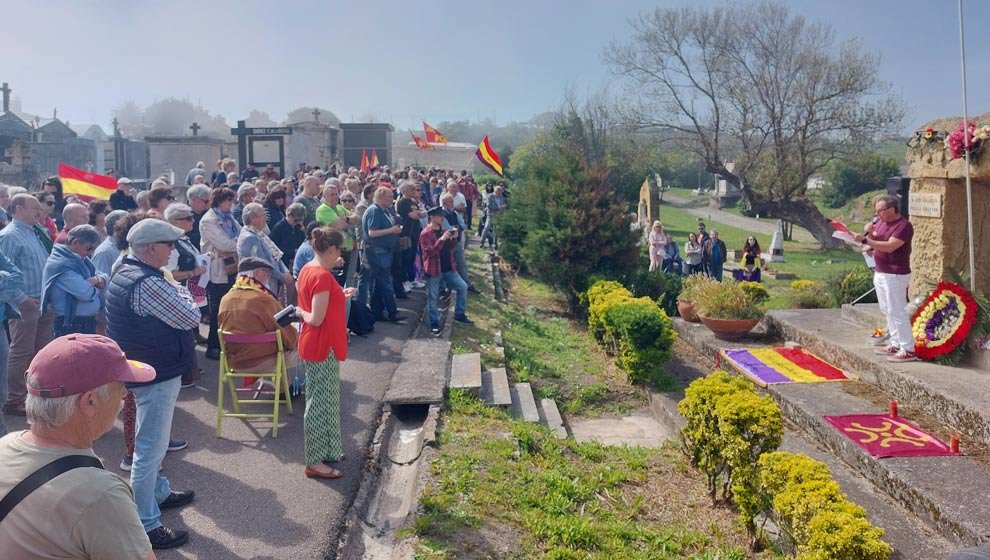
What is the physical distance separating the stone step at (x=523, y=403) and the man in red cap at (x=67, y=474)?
5.15 m

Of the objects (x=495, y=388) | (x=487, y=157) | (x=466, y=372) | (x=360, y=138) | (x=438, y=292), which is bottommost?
(x=495, y=388)

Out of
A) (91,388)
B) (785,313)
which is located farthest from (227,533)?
(785,313)

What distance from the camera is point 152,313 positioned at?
14.2ft

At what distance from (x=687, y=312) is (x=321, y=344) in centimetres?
751

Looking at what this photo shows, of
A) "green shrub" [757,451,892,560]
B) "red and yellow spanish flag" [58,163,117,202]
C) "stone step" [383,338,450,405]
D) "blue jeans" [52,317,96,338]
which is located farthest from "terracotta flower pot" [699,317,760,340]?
"red and yellow spanish flag" [58,163,117,202]

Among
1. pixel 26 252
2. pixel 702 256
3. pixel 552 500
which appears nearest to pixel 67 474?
pixel 552 500

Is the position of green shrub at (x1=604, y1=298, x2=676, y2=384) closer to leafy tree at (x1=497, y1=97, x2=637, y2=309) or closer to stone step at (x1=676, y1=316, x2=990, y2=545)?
stone step at (x1=676, y1=316, x2=990, y2=545)

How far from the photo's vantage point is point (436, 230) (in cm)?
996

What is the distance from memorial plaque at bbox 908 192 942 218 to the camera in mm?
8555

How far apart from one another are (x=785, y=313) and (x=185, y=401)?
26.1 feet

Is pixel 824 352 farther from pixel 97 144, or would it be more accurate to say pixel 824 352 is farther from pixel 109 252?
pixel 97 144

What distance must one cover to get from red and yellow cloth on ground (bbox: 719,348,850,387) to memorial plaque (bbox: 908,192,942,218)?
2167 millimetres

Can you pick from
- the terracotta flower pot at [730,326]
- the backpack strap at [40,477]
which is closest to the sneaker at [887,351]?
the terracotta flower pot at [730,326]

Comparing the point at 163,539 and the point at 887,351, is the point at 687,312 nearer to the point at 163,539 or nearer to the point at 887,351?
the point at 887,351
